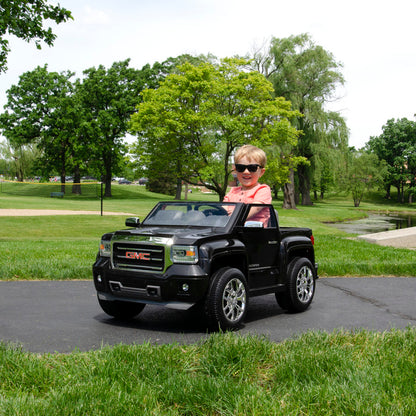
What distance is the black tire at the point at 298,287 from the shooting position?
22.7ft

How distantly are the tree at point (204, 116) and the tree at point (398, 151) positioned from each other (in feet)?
163

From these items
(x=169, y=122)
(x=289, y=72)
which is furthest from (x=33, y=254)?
(x=289, y=72)

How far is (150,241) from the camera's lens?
18.7 ft

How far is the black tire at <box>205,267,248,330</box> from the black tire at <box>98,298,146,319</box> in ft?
4.43

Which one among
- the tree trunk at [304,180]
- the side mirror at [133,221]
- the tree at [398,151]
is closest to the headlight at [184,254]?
the side mirror at [133,221]

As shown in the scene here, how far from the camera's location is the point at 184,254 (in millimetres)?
5582

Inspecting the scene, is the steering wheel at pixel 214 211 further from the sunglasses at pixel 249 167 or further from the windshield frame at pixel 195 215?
the sunglasses at pixel 249 167

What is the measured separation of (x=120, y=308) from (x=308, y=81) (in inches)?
1778

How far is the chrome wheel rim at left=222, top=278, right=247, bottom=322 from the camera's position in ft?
18.8

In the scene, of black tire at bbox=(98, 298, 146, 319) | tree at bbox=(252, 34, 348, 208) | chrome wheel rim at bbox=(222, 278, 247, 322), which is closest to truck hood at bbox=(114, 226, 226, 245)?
chrome wheel rim at bbox=(222, 278, 247, 322)

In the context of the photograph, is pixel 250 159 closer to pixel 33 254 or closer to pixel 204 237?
pixel 204 237

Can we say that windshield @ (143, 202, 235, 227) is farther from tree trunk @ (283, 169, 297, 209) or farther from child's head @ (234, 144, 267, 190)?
tree trunk @ (283, 169, 297, 209)

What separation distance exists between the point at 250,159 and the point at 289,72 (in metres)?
42.0

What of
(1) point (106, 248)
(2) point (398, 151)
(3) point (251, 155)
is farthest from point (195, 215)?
(2) point (398, 151)
